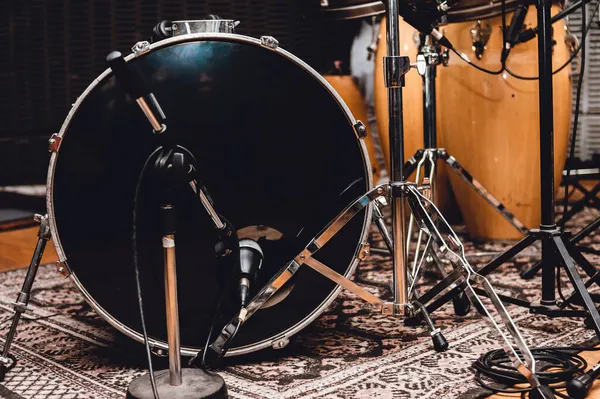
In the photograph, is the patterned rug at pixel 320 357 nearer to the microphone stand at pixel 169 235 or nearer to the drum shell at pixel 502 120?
the microphone stand at pixel 169 235

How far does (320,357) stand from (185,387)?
384mm

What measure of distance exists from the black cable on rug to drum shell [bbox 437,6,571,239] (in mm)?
1244

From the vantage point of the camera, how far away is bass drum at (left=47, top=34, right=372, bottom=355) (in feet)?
5.22

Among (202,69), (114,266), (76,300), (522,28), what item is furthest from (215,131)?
(522,28)

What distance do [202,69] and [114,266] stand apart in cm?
45

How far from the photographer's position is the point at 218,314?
166cm

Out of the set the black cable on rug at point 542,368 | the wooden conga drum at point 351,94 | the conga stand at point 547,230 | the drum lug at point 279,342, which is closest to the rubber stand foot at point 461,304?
the conga stand at point 547,230

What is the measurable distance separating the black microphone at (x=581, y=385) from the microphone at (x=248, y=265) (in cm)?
66

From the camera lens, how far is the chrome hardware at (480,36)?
266 centimetres

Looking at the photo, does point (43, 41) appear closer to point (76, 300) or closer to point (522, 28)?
point (76, 300)

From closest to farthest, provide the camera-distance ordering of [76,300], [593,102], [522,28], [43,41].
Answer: [76,300] < [522,28] < [43,41] < [593,102]

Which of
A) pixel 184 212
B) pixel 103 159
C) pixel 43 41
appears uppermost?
pixel 43 41

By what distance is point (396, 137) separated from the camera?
1.58 metres

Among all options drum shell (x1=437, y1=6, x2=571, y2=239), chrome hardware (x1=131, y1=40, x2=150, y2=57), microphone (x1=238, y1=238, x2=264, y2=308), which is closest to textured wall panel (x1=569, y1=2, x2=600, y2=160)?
drum shell (x1=437, y1=6, x2=571, y2=239)
